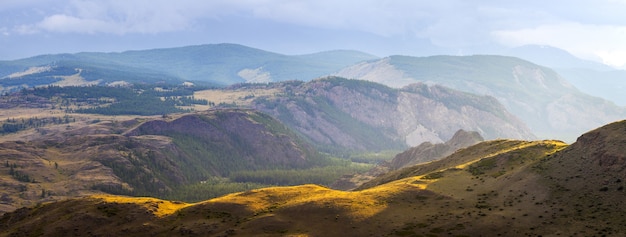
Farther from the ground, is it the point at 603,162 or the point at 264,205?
the point at 603,162

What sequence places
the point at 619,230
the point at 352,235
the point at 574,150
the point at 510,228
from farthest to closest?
1. the point at 574,150
2. the point at 352,235
3. the point at 510,228
4. the point at 619,230

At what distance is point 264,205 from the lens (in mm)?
126062

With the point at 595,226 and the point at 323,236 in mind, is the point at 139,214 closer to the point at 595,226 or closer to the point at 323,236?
the point at 323,236

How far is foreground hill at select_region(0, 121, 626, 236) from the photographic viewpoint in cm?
9888

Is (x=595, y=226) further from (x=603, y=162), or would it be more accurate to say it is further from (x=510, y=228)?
(x=603, y=162)

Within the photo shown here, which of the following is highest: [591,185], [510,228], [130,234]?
[591,185]

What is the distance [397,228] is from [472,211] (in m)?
18.1

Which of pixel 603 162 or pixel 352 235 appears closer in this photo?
pixel 352 235

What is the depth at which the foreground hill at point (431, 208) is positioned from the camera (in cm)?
9888

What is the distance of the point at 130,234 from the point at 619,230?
10162 centimetres

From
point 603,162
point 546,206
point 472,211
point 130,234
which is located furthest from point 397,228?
point 130,234

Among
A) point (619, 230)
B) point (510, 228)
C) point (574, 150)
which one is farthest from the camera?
point (574, 150)

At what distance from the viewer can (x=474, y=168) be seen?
14512 centimetres

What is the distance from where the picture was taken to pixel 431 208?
373ft
